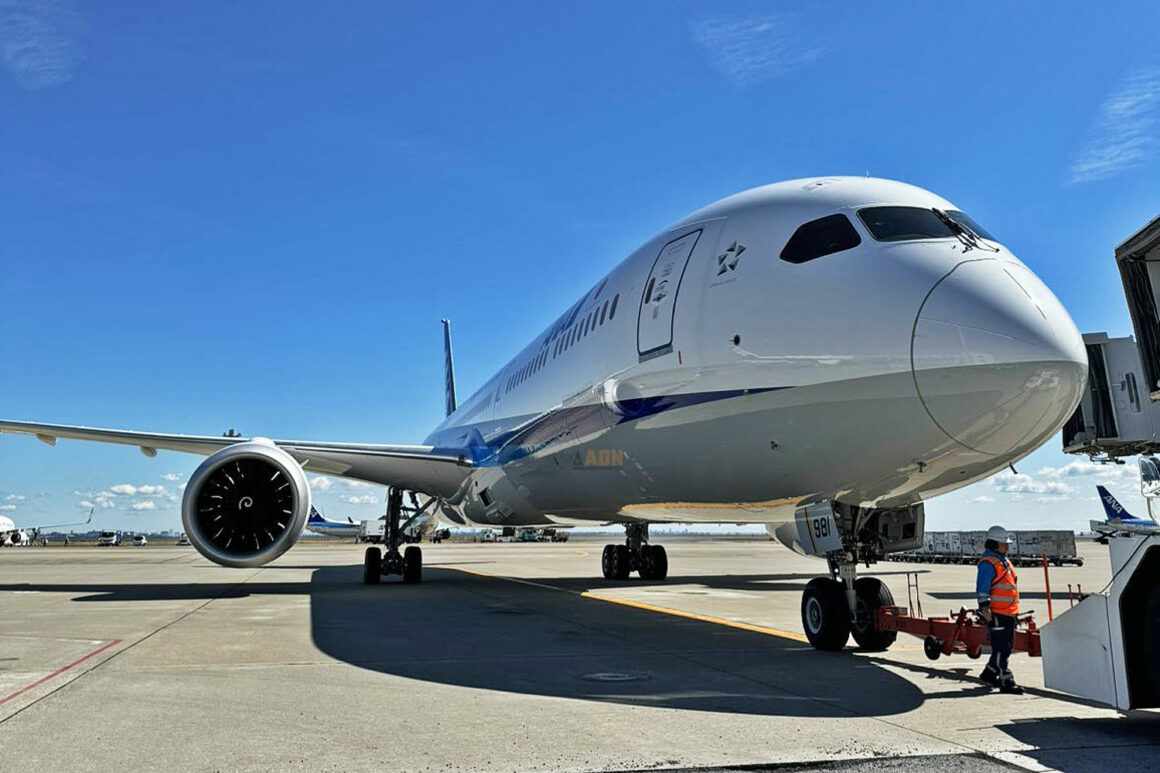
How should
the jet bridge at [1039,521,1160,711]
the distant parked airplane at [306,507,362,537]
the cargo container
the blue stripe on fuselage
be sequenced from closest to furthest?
1. the jet bridge at [1039,521,1160,711]
2. the blue stripe on fuselage
3. the cargo container
4. the distant parked airplane at [306,507,362,537]

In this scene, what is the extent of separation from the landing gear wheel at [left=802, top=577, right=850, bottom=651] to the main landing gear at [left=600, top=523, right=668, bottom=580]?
11.5 m

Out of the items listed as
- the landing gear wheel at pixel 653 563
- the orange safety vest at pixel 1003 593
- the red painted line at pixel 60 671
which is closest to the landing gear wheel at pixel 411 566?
the landing gear wheel at pixel 653 563

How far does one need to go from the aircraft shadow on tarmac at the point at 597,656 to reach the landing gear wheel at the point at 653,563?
5.09 m

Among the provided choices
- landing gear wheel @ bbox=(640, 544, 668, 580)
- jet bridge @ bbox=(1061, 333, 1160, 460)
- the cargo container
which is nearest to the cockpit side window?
jet bridge @ bbox=(1061, 333, 1160, 460)

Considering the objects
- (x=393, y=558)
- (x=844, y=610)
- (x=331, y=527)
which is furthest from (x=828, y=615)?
(x=331, y=527)

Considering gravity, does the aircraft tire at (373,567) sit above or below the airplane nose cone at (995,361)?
below

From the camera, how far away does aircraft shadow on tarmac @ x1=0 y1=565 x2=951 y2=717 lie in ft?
20.5

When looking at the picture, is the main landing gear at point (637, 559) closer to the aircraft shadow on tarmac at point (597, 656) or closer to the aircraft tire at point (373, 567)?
the aircraft tire at point (373, 567)

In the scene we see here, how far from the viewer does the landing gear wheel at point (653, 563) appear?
20.0m

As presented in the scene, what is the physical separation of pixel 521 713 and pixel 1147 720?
369 centimetres

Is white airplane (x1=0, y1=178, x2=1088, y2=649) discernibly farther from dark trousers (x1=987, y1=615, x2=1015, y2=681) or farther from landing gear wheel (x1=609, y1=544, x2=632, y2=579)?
landing gear wheel (x1=609, y1=544, x2=632, y2=579)

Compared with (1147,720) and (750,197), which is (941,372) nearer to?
(1147,720)

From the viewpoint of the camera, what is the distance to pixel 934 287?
21.0 ft

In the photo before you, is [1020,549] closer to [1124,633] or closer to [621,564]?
[621,564]
